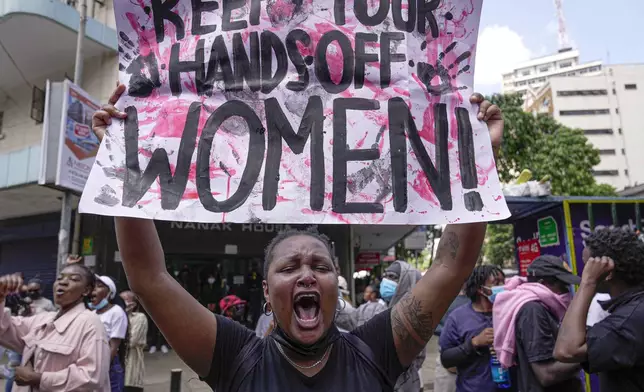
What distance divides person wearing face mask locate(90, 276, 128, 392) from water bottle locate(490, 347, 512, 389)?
323 cm

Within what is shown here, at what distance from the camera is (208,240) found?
1352 centimetres

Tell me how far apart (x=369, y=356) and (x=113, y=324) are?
368 centimetres

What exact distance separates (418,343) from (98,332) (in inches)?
90.7

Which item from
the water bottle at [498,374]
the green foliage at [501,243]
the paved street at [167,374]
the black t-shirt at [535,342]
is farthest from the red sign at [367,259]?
the black t-shirt at [535,342]

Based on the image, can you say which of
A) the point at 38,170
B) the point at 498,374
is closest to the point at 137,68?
the point at 498,374

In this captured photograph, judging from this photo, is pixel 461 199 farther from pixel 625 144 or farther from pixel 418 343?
pixel 625 144

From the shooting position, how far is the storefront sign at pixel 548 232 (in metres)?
6.58

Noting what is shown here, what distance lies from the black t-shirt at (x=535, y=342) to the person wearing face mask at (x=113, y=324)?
11.2 feet

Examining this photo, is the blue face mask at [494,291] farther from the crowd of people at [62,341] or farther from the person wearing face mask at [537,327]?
the crowd of people at [62,341]

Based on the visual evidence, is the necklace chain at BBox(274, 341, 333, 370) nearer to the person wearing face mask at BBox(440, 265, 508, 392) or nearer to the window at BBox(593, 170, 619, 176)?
the person wearing face mask at BBox(440, 265, 508, 392)

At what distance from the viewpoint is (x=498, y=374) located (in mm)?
3566

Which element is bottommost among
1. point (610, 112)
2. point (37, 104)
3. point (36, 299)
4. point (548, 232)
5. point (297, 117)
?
point (36, 299)

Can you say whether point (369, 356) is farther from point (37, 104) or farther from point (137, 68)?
point (37, 104)

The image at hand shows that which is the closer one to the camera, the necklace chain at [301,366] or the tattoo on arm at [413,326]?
the necklace chain at [301,366]
